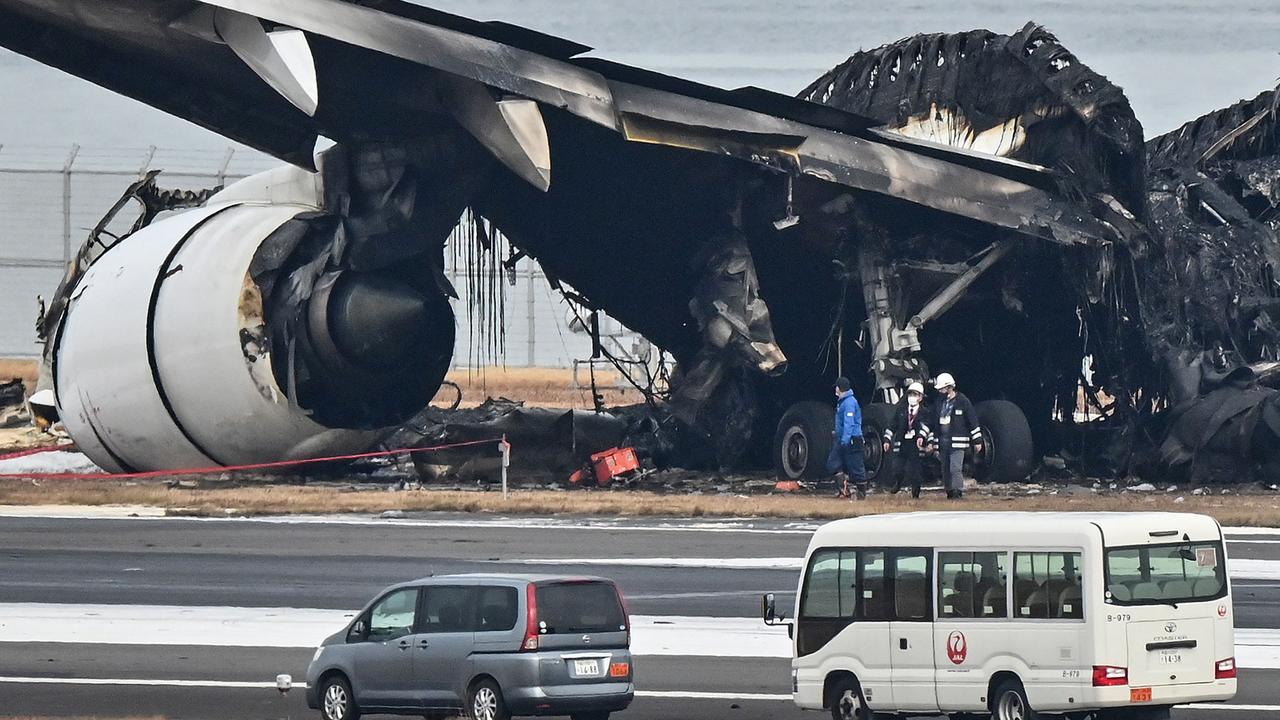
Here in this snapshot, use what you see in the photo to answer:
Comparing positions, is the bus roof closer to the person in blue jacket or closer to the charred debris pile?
the person in blue jacket

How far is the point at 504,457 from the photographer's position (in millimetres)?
32812

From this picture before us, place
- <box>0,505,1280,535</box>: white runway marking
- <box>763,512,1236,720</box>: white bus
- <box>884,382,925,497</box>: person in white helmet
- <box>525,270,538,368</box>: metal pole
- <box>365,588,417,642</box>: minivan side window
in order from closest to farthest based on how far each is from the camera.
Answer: <box>763,512,1236,720</box>: white bus
<box>365,588,417,642</box>: minivan side window
<box>0,505,1280,535</box>: white runway marking
<box>884,382,925,497</box>: person in white helmet
<box>525,270,538,368</box>: metal pole

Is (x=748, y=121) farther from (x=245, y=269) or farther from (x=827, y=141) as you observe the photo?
(x=245, y=269)

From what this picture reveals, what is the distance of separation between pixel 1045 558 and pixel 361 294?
1899 cm

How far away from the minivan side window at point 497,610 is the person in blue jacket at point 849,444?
676 inches

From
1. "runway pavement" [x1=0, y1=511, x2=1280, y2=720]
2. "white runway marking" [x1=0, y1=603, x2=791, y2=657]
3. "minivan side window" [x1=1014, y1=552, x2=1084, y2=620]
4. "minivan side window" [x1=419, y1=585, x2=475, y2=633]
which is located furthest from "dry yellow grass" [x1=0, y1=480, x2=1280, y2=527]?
"minivan side window" [x1=1014, y1=552, x2=1084, y2=620]

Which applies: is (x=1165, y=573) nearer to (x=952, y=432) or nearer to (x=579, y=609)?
(x=579, y=609)

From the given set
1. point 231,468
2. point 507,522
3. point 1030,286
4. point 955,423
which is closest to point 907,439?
point 955,423

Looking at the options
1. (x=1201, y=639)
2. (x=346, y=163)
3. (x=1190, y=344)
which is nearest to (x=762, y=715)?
(x=1201, y=639)

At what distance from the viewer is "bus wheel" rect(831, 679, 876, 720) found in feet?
43.9

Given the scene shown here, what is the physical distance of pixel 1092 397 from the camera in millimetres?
36750

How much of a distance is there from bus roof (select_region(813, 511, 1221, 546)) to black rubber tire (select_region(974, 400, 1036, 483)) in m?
19.5

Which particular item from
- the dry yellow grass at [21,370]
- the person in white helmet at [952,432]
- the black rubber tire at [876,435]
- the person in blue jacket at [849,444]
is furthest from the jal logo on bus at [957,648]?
the dry yellow grass at [21,370]

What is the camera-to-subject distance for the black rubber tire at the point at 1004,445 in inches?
1309
